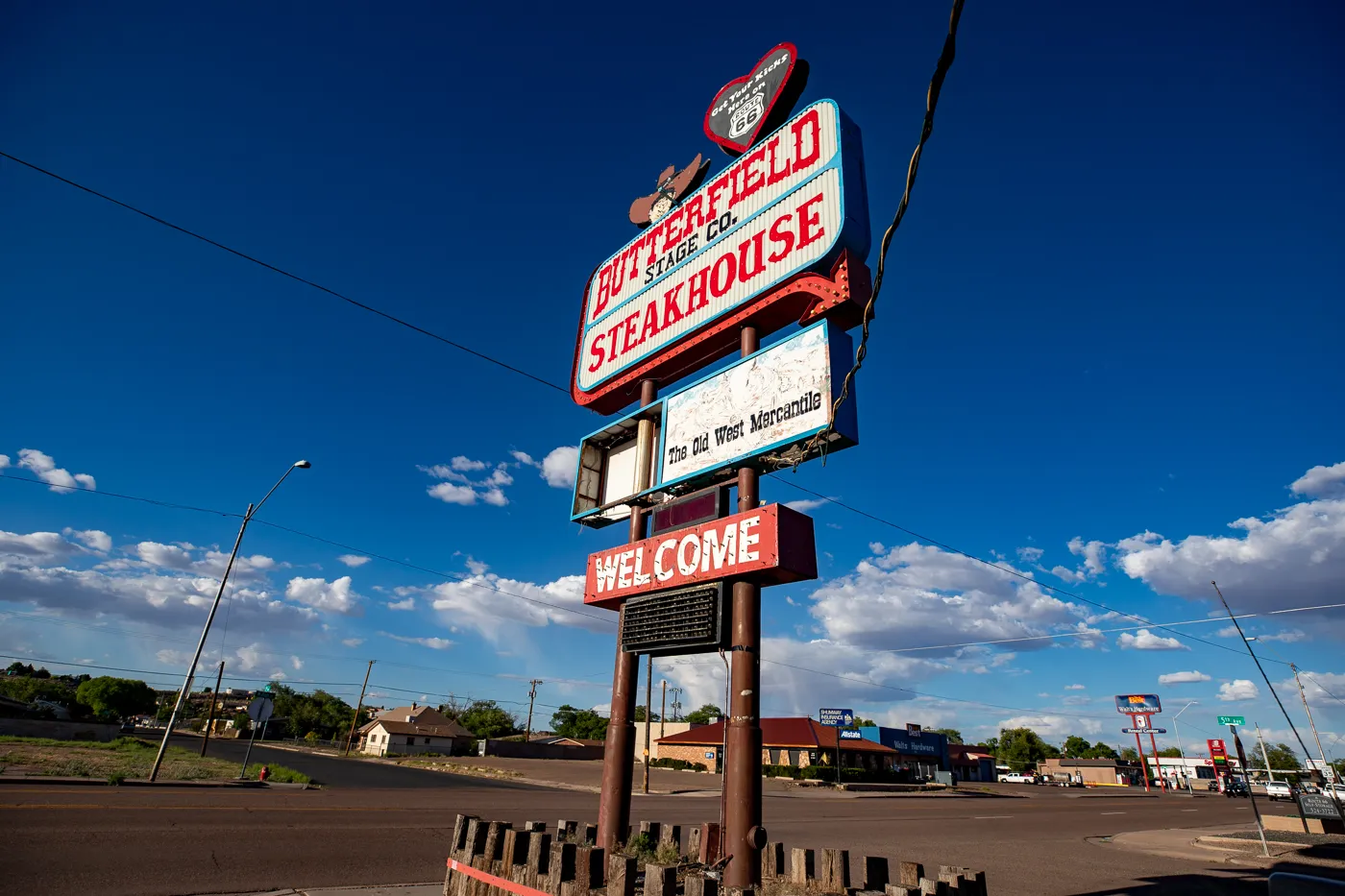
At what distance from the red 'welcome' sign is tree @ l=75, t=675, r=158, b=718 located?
131 meters

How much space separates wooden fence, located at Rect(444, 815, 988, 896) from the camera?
4418mm

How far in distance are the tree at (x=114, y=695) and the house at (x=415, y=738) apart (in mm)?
55903

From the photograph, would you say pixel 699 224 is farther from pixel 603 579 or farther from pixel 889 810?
pixel 889 810

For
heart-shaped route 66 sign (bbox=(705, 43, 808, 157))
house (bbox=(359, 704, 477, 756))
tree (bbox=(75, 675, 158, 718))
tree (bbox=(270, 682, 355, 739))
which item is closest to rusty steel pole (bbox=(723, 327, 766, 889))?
heart-shaped route 66 sign (bbox=(705, 43, 808, 157))

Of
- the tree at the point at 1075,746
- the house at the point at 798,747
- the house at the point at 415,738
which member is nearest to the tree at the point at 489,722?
the house at the point at 415,738

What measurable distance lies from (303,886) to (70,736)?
194ft

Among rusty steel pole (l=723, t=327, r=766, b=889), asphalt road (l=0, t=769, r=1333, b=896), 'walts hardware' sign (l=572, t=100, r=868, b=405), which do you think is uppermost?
'walts hardware' sign (l=572, t=100, r=868, b=405)

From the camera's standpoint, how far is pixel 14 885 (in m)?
7.48

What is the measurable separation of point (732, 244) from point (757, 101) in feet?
9.13

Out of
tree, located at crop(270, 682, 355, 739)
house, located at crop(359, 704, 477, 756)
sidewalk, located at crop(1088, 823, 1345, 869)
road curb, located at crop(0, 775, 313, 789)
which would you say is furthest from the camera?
tree, located at crop(270, 682, 355, 739)

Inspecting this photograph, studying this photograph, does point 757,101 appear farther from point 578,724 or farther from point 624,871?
point 578,724

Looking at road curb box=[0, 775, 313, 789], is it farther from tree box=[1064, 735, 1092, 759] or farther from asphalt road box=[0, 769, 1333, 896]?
tree box=[1064, 735, 1092, 759]

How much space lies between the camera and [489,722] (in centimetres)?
9481

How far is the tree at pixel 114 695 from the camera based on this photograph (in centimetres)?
10600
